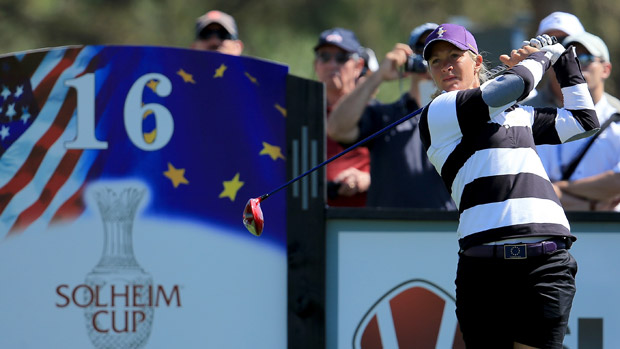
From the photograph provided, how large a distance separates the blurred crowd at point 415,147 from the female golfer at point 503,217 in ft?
5.38

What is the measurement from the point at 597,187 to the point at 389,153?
1212mm

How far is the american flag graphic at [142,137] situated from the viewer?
5508 mm

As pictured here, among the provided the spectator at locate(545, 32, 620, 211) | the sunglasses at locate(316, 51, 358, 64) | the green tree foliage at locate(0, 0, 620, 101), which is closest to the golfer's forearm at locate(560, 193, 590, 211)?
the spectator at locate(545, 32, 620, 211)

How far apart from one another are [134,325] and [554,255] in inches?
95.4

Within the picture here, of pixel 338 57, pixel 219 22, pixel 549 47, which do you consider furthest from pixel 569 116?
pixel 219 22

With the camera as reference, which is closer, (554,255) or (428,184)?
(554,255)

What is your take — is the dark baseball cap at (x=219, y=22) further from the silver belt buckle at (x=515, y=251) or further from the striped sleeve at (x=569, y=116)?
the silver belt buckle at (x=515, y=251)

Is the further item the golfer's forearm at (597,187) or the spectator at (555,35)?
the spectator at (555,35)

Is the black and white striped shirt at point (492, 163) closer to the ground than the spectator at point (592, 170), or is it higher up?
closer to the ground

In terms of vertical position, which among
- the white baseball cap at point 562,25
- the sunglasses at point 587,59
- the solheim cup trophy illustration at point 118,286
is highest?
the white baseball cap at point 562,25

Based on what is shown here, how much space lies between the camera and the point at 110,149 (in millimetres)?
5508

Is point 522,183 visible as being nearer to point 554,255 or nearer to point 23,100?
point 554,255

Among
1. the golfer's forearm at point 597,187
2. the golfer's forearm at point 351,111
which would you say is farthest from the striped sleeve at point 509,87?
the golfer's forearm at point 597,187

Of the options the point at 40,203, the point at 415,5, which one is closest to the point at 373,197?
the point at 40,203
